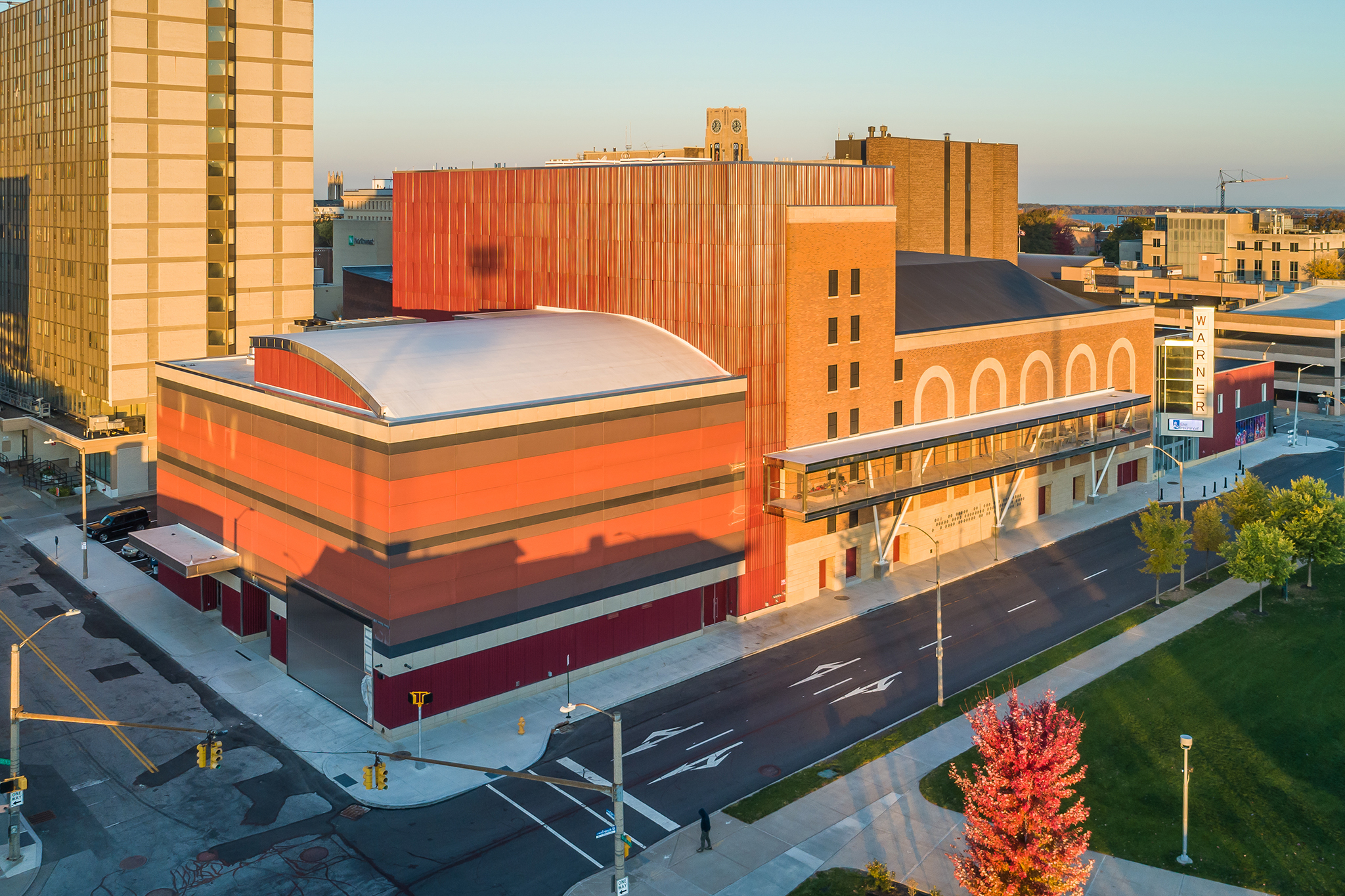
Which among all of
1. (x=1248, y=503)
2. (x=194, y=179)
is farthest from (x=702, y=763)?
(x=194, y=179)

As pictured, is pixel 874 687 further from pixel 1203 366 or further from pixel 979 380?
pixel 1203 366

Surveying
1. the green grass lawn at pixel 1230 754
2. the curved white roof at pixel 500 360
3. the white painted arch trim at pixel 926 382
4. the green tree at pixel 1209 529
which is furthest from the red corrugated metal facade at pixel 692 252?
the green tree at pixel 1209 529

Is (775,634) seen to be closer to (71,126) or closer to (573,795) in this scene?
(573,795)

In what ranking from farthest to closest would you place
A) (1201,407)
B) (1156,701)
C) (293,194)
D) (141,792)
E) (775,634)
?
(293,194), (1201,407), (775,634), (1156,701), (141,792)

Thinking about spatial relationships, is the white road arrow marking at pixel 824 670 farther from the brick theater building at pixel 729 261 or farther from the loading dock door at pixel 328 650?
the loading dock door at pixel 328 650

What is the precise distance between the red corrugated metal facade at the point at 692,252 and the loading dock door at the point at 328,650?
19.2 metres

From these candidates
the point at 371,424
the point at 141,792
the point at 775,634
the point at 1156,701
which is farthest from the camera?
the point at 775,634

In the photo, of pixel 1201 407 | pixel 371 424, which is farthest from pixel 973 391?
pixel 371 424

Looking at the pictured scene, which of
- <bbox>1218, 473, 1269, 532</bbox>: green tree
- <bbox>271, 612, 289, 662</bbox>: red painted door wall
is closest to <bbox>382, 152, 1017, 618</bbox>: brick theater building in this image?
<bbox>1218, 473, 1269, 532</bbox>: green tree

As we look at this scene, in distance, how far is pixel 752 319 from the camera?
56.7 metres

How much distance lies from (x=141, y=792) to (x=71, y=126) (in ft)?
199

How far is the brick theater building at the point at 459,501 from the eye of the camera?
45.2m

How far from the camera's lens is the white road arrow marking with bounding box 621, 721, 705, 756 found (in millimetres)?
44094

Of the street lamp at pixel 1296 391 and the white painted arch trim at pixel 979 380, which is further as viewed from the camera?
the street lamp at pixel 1296 391
